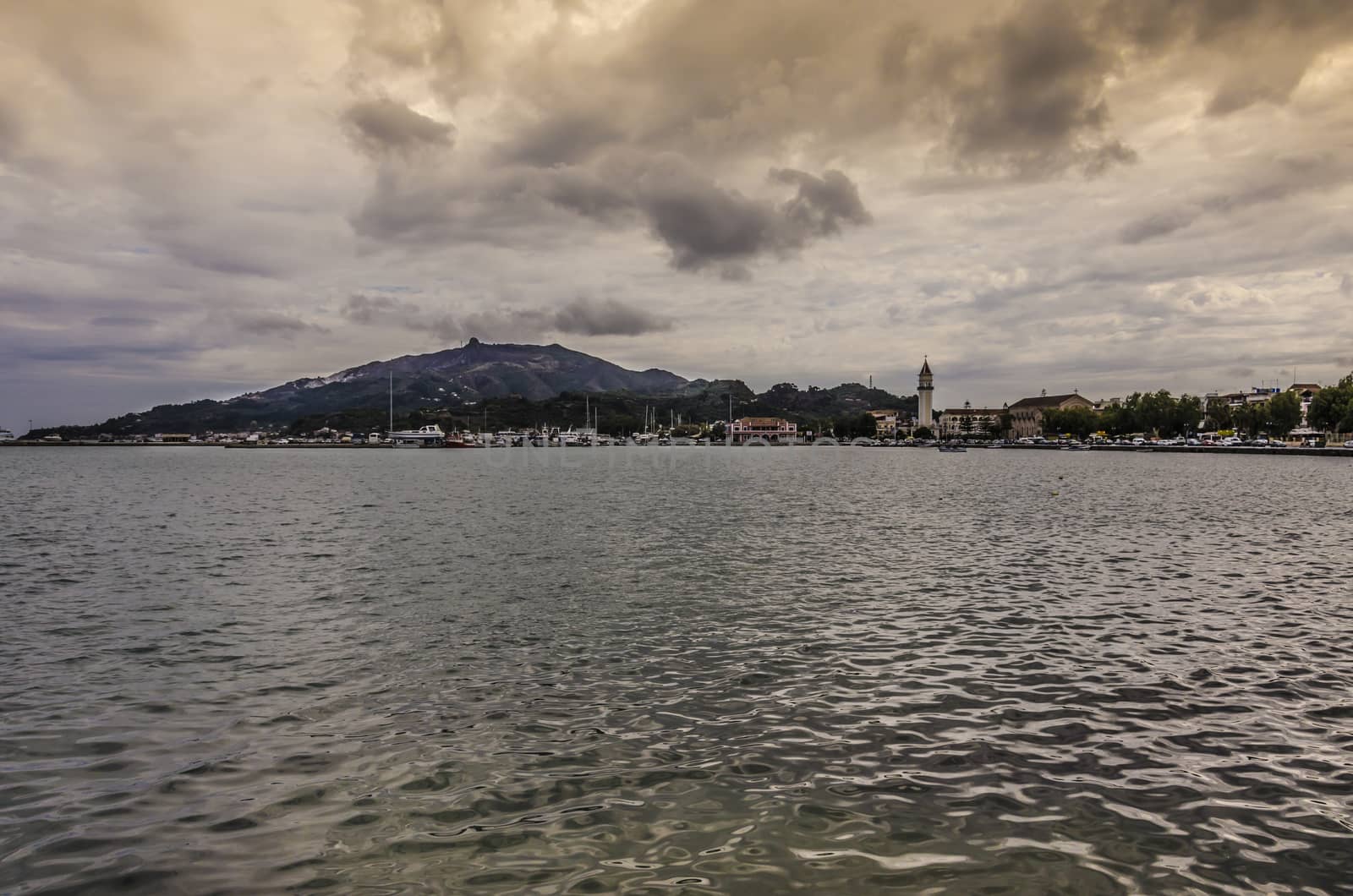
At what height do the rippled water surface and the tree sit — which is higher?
the tree

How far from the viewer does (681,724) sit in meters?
14.1

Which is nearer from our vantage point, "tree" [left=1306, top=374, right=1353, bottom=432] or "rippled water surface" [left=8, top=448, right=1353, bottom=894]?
"rippled water surface" [left=8, top=448, right=1353, bottom=894]

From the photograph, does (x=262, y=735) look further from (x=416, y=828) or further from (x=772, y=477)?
(x=772, y=477)

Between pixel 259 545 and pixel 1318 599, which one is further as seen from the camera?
pixel 259 545

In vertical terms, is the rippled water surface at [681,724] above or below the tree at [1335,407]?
below

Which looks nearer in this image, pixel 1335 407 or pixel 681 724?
pixel 681 724

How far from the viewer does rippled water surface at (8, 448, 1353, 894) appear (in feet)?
31.1

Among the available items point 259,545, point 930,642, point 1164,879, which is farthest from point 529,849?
point 259,545

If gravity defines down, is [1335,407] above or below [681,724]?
above

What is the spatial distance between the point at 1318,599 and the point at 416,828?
29.0m

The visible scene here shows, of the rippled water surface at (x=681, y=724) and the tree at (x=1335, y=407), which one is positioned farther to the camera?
the tree at (x=1335, y=407)

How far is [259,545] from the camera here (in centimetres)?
4069

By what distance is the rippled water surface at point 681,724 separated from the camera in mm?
9477

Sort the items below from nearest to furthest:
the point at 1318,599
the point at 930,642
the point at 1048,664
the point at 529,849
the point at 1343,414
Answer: the point at 529,849 < the point at 1048,664 < the point at 930,642 < the point at 1318,599 < the point at 1343,414
